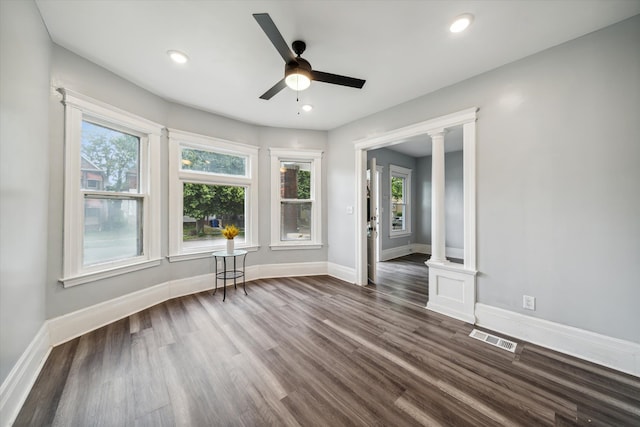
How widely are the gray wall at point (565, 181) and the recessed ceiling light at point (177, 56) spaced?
9.95 ft

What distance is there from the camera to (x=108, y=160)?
264 cm

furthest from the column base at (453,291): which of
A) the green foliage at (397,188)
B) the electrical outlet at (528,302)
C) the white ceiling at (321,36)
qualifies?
the green foliage at (397,188)

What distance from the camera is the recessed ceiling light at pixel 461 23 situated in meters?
1.79

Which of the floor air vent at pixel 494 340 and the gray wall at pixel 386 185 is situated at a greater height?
the gray wall at pixel 386 185

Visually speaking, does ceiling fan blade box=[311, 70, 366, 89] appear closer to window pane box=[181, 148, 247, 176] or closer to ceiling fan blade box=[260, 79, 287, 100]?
ceiling fan blade box=[260, 79, 287, 100]

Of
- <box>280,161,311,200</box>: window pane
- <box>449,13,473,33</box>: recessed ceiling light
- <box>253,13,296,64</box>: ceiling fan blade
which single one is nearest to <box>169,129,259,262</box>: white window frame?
<box>280,161,311,200</box>: window pane

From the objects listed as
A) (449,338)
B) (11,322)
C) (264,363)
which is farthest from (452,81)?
(11,322)

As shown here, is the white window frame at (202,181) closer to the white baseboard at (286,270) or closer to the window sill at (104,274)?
the window sill at (104,274)

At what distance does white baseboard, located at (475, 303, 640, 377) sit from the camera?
5.94 feet

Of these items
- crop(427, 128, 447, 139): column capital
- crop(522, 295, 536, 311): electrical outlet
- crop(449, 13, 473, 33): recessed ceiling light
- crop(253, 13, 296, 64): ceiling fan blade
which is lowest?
crop(522, 295, 536, 311): electrical outlet

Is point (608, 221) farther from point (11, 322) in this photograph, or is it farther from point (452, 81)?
point (11, 322)

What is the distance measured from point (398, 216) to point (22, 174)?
6.48 meters

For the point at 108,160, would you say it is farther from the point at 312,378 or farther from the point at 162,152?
the point at 312,378

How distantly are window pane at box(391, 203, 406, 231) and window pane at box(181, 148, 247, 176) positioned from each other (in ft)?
13.5
